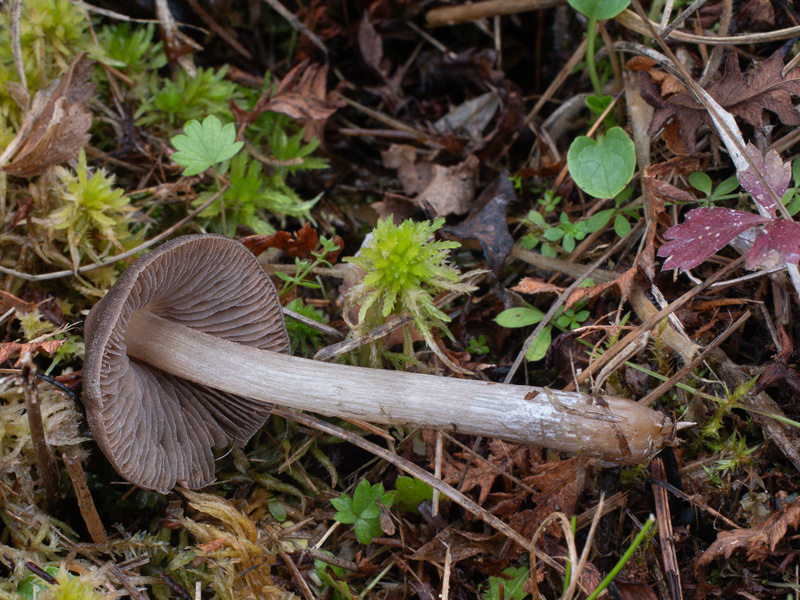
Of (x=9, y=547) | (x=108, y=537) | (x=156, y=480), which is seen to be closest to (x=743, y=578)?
(x=156, y=480)

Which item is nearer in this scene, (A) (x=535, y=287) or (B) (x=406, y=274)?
(B) (x=406, y=274)

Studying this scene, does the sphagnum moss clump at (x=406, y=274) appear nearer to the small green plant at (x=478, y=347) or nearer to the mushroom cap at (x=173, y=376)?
the small green plant at (x=478, y=347)

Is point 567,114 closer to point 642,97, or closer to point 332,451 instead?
point 642,97

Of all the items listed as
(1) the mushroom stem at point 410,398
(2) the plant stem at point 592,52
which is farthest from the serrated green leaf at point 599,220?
(1) the mushroom stem at point 410,398

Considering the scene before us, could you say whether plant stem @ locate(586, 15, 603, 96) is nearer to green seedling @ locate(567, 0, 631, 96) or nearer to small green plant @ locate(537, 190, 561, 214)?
green seedling @ locate(567, 0, 631, 96)

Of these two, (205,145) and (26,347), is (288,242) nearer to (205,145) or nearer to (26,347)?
(205,145)

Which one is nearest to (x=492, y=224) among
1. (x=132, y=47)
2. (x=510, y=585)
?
(x=510, y=585)

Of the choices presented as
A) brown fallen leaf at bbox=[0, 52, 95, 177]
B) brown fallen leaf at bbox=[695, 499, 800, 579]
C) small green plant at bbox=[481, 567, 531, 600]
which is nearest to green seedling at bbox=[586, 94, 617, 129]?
brown fallen leaf at bbox=[695, 499, 800, 579]
